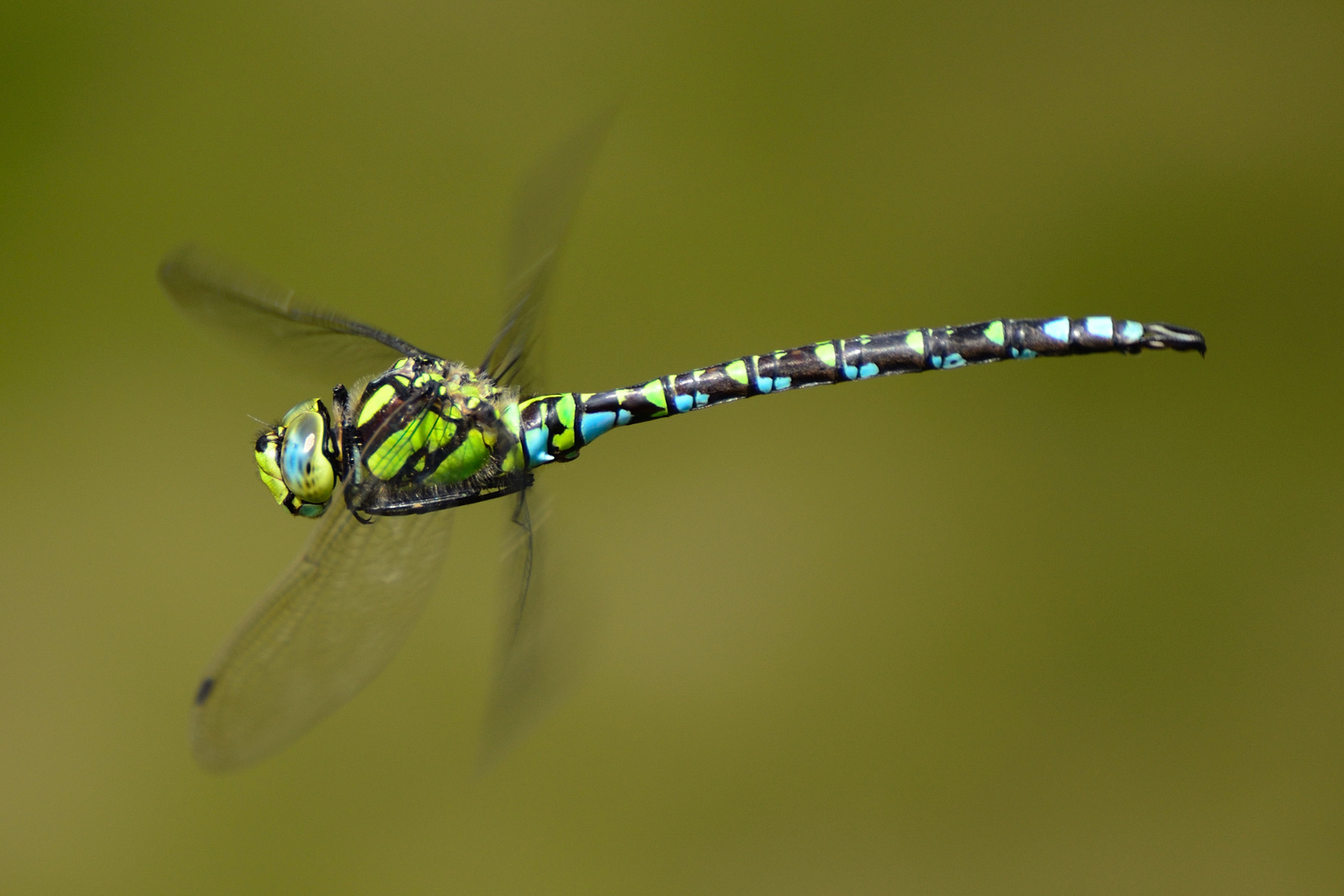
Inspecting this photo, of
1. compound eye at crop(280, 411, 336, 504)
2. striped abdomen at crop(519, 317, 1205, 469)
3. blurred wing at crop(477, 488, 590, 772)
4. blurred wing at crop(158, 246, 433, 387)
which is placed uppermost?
blurred wing at crop(158, 246, 433, 387)

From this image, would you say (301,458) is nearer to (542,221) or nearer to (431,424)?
(431,424)

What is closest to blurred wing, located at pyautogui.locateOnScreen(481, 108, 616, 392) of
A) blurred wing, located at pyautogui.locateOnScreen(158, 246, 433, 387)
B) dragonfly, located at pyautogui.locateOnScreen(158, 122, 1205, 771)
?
dragonfly, located at pyautogui.locateOnScreen(158, 122, 1205, 771)

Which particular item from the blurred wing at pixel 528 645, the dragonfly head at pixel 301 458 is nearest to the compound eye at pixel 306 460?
the dragonfly head at pixel 301 458

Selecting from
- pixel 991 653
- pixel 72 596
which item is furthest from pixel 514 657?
pixel 72 596

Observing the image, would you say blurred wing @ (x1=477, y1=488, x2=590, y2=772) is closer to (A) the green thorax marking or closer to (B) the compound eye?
(A) the green thorax marking

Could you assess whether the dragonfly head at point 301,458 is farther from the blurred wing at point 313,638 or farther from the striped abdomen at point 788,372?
the striped abdomen at point 788,372

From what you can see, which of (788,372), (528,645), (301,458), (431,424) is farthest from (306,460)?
(788,372)
